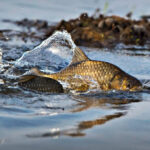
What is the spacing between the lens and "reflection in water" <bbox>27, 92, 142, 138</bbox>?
3.20 metres

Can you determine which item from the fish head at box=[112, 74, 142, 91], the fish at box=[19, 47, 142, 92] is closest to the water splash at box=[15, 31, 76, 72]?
the fish at box=[19, 47, 142, 92]

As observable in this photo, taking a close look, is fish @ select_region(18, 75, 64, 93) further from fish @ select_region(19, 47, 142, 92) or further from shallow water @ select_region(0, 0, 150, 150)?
shallow water @ select_region(0, 0, 150, 150)

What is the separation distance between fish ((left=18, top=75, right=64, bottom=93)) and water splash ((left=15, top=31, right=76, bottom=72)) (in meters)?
1.45

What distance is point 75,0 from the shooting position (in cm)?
1716

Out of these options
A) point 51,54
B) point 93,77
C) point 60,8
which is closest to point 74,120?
point 93,77

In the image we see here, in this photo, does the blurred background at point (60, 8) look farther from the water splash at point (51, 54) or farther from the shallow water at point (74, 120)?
the shallow water at point (74, 120)

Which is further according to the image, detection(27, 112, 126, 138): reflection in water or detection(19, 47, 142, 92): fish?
detection(19, 47, 142, 92): fish

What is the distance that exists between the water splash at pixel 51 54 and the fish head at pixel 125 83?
1818 millimetres

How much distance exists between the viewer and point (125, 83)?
Answer: 503 cm

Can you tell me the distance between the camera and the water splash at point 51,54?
22.1 ft

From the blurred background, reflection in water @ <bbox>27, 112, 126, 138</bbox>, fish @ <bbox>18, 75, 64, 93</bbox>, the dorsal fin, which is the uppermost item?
the blurred background

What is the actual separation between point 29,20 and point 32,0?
11.6 feet

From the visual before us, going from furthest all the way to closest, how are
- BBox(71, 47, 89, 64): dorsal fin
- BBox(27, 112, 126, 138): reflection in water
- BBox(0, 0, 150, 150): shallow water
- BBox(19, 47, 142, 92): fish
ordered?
BBox(71, 47, 89, 64): dorsal fin < BBox(19, 47, 142, 92): fish < BBox(27, 112, 126, 138): reflection in water < BBox(0, 0, 150, 150): shallow water

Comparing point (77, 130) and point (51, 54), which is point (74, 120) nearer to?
point (77, 130)
